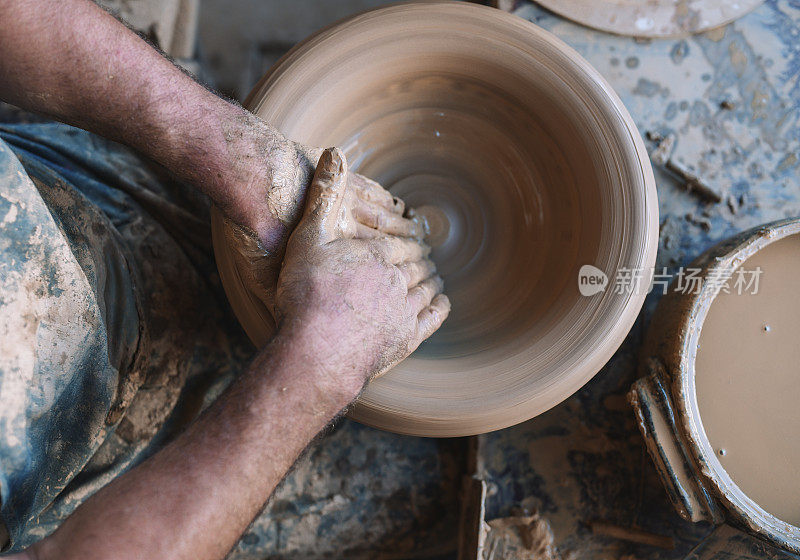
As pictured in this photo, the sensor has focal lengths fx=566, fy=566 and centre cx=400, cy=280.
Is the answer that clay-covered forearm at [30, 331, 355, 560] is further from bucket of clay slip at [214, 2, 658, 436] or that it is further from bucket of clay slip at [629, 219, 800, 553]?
bucket of clay slip at [629, 219, 800, 553]

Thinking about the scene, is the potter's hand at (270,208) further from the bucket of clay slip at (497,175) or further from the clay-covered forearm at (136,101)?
the bucket of clay slip at (497,175)

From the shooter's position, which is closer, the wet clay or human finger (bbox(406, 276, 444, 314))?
human finger (bbox(406, 276, 444, 314))

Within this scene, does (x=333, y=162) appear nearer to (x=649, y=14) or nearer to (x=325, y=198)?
(x=325, y=198)

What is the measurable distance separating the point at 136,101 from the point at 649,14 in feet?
5.35

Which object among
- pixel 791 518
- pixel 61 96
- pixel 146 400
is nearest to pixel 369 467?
pixel 146 400

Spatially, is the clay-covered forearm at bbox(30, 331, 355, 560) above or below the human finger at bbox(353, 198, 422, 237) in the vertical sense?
below

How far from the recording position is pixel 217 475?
1.01 meters

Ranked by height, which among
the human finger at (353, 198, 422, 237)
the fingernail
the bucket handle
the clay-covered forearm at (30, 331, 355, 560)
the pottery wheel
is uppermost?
the pottery wheel

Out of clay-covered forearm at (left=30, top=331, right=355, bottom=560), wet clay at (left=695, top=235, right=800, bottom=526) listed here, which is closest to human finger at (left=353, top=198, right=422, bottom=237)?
clay-covered forearm at (left=30, top=331, right=355, bottom=560)

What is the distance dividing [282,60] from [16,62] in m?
0.60

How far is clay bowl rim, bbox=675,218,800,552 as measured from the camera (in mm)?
1412

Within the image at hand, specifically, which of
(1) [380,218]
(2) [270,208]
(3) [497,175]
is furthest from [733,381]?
(2) [270,208]

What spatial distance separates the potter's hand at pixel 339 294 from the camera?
1.12 metres

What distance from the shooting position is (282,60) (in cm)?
147
